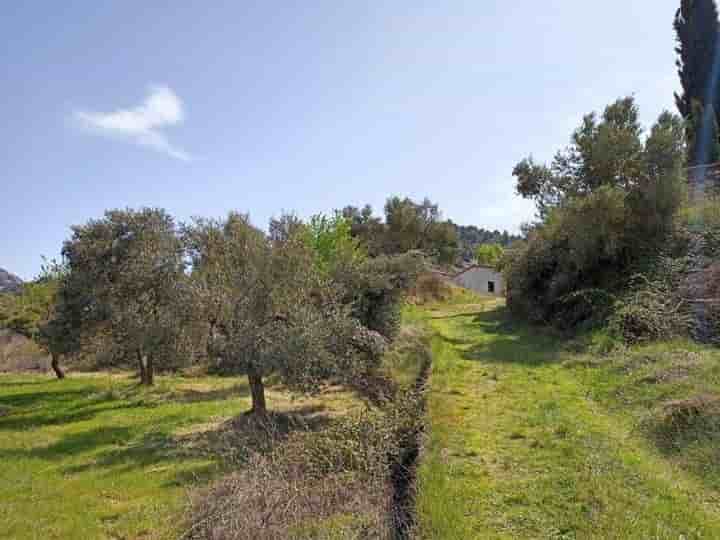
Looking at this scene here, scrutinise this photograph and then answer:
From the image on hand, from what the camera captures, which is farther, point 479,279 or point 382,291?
point 479,279

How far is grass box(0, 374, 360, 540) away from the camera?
554 cm

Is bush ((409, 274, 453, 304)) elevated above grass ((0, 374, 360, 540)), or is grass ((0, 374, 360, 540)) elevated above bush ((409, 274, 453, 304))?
bush ((409, 274, 453, 304))

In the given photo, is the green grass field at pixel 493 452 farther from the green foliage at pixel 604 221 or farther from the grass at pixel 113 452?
the green foliage at pixel 604 221

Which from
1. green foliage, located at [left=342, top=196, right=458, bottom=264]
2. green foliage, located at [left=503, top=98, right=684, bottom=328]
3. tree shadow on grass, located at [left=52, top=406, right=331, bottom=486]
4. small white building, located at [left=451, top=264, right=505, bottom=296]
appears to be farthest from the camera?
small white building, located at [left=451, top=264, right=505, bottom=296]

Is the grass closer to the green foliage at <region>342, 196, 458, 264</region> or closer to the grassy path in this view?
the grassy path

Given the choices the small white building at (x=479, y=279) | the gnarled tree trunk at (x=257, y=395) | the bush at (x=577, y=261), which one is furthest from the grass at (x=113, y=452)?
the small white building at (x=479, y=279)

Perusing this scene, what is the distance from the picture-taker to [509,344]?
47.3 ft

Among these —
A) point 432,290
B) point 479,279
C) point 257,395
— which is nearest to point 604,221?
point 257,395

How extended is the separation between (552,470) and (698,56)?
3496cm

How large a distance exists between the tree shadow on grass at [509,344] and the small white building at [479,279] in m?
29.2

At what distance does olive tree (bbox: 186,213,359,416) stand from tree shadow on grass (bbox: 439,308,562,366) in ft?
15.9

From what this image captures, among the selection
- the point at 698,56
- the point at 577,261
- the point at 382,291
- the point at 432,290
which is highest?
the point at 698,56

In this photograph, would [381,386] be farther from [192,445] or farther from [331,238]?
[331,238]

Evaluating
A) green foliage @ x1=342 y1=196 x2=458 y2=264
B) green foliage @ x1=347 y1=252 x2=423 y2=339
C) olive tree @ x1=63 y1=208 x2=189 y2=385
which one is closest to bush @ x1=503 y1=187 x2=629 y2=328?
green foliage @ x1=347 y1=252 x2=423 y2=339
